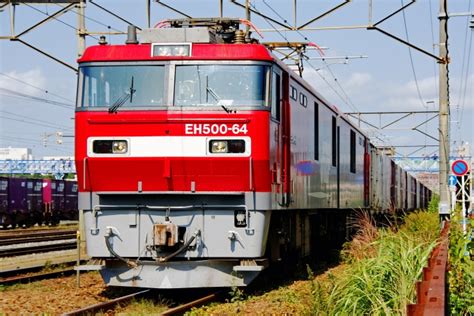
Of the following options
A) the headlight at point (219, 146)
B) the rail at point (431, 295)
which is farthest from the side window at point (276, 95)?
the rail at point (431, 295)

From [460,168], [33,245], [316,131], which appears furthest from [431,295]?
[33,245]

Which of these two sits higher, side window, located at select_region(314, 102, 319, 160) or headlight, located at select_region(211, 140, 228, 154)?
side window, located at select_region(314, 102, 319, 160)

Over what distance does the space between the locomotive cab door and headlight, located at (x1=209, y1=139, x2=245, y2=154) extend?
1.75 ft

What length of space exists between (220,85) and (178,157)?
3.67 feet

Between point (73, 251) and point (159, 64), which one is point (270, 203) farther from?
point (73, 251)

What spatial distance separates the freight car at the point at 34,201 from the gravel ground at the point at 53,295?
27127mm

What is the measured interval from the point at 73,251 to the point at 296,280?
1094 centimetres

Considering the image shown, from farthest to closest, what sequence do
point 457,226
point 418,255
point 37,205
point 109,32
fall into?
point 37,205 → point 109,32 → point 457,226 → point 418,255

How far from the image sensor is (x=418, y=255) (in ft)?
31.7

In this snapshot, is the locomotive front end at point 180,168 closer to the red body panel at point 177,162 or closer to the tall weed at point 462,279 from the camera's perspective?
the red body panel at point 177,162

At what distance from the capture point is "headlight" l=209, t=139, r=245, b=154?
34.6ft

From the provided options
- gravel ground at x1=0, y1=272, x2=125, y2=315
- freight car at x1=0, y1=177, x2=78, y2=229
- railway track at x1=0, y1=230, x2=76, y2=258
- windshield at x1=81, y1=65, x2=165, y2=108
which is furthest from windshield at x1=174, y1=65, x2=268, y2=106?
freight car at x1=0, y1=177, x2=78, y2=229

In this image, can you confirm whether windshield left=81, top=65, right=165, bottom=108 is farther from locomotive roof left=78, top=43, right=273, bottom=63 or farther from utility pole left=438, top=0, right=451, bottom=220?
utility pole left=438, top=0, right=451, bottom=220

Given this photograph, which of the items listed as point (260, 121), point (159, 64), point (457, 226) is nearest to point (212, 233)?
point (260, 121)
